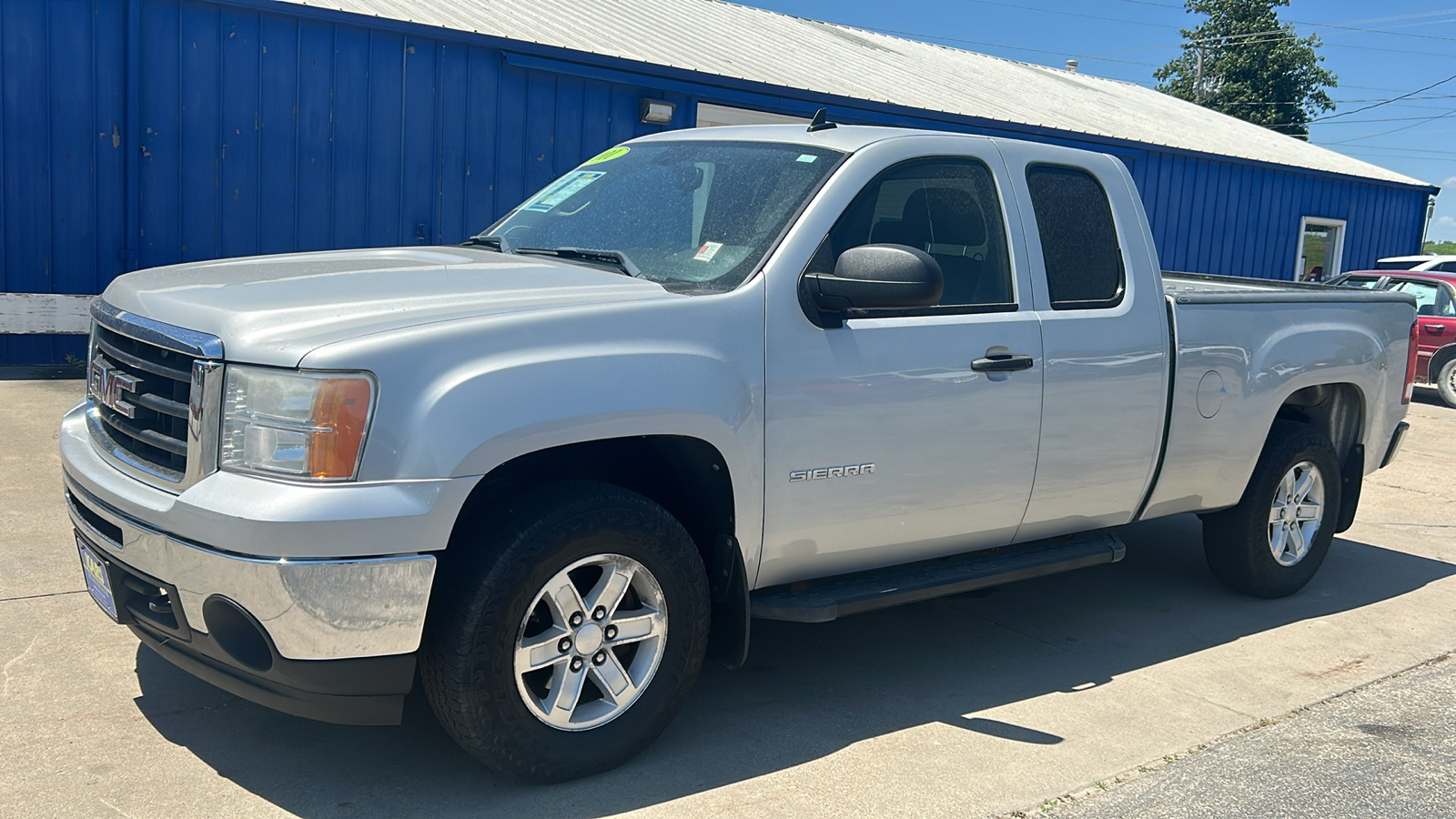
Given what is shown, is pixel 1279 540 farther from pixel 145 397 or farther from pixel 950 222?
pixel 145 397

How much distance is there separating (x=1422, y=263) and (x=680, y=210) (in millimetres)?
20022

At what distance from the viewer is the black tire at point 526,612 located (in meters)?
3.10

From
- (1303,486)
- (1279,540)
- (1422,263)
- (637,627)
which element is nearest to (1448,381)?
(1422,263)

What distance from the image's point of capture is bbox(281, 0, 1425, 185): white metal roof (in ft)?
40.9

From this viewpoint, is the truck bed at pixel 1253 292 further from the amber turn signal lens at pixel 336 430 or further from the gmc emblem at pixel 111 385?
the gmc emblem at pixel 111 385

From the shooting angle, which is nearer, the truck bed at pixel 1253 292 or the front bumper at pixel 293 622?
the front bumper at pixel 293 622

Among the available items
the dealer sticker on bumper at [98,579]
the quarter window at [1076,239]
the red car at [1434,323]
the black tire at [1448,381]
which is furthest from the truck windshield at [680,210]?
the black tire at [1448,381]

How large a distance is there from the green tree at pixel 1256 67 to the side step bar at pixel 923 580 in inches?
1994

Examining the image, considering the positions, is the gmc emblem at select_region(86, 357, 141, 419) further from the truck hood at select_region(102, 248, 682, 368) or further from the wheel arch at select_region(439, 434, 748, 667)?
the wheel arch at select_region(439, 434, 748, 667)

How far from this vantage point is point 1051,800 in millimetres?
3441

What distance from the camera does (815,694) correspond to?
4.23 meters

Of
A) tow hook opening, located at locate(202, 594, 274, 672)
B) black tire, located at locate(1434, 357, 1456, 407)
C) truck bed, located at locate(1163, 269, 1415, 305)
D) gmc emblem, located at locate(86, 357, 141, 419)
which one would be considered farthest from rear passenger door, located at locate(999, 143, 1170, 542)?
black tire, located at locate(1434, 357, 1456, 407)

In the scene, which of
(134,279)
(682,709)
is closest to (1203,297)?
(682,709)

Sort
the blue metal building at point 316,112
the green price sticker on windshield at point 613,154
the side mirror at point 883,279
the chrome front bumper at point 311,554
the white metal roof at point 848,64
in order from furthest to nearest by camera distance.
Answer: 1. the white metal roof at point 848,64
2. the blue metal building at point 316,112
3. the green price sticker on windshield at point 613,154
4. the side mirror at point 883,279
5. the chrome front bumper at point 311,554
